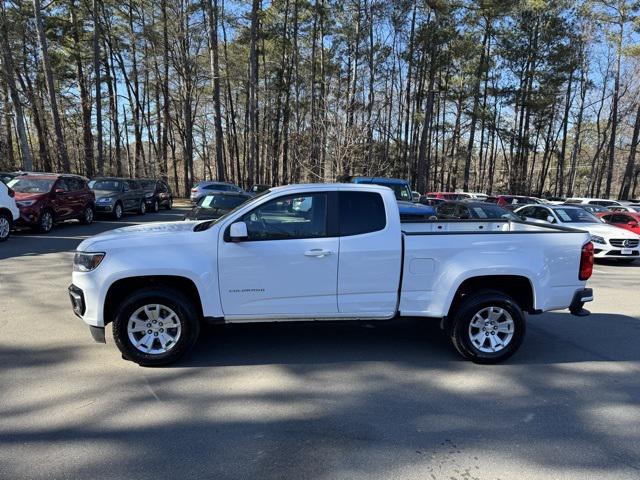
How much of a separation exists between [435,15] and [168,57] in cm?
2034

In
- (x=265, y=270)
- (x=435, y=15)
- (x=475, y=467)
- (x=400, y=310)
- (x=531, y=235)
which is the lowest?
(x=475, y=467)

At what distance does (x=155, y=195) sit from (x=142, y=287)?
1974 centimetres

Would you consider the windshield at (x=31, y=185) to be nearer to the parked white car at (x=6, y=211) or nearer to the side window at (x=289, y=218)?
the parked white car at (x=6, y=211)

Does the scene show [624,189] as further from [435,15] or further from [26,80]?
[26,80]

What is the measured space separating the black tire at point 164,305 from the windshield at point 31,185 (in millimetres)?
11462

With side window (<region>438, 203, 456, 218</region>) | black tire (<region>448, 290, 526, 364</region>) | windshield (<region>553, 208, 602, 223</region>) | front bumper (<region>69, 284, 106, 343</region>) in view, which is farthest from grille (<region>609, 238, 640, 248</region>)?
front bumper (<region>69, 284, 106, 343</region>)

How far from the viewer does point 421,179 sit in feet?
115

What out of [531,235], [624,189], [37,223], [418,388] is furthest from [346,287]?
[624,189]

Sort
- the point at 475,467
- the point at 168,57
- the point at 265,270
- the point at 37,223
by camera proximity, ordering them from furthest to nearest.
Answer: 1. the point at 168,57
2. the point at 37,223
3. the point at 265,270
4. the point at 475,467

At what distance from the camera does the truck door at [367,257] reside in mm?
4555

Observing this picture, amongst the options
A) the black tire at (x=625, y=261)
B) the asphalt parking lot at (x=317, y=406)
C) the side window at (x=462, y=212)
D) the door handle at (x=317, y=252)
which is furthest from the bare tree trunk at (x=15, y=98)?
the black tire at (x=625, y=261)

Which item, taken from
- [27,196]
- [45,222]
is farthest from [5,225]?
[27,196]

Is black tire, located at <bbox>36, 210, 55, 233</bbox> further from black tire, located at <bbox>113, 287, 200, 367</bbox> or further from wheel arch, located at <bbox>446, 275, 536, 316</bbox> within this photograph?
wheel arch, located at <bbox>446, 275, 536, 316</bbox>

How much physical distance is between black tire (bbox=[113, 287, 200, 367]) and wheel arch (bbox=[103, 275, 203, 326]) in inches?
3.7
